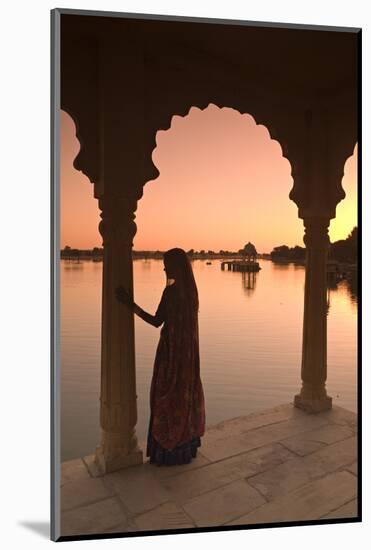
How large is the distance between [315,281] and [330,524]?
1.75 metres

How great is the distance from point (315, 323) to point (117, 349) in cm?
172

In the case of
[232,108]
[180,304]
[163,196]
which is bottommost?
[180,304]

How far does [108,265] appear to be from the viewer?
273 cm

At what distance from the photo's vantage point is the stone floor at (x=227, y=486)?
255 cm

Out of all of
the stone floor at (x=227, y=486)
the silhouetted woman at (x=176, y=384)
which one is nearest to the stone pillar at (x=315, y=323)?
the stone floor at (x=227, y=486)

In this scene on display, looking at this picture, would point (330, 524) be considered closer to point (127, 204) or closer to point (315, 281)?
point (315, 281)

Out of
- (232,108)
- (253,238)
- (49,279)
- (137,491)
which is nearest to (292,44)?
(232,108)

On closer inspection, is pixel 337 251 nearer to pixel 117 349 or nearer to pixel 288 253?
pixel 288 253

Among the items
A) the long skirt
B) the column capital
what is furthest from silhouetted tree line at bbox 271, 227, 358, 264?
the long skirt

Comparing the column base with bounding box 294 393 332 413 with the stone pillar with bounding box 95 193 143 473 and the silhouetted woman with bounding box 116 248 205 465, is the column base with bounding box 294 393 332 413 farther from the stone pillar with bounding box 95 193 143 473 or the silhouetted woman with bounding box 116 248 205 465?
the stone pillar with bounding box 95 193 143 473

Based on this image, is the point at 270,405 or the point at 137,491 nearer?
the point at 137,491

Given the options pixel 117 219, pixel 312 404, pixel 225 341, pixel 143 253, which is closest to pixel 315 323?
pixel 312 404

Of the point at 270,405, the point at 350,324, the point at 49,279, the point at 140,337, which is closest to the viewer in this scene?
the point at 49,279

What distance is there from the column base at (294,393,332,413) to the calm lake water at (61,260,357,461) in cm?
10
